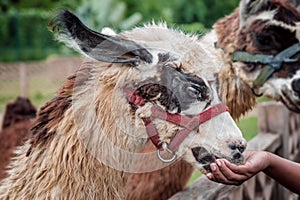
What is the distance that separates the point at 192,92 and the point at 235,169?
14.0 inches

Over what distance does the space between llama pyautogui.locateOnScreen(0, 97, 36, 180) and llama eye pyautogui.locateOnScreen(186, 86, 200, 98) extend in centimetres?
217

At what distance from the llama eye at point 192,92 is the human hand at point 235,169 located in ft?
0.94

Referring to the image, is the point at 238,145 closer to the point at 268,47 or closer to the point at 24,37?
the point at 268,47

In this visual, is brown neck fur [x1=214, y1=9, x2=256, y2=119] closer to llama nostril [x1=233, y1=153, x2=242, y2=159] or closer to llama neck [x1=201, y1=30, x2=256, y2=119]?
llama neck [x1=201, y1=30, x2=256, y2=119]

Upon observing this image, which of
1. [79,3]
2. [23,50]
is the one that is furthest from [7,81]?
[79,3]

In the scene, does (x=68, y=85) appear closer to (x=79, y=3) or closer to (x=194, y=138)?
(x=194, y=138)

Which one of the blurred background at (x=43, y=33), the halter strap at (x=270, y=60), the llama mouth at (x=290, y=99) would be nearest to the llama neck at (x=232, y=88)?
the halter strap at (x=270, y=60)

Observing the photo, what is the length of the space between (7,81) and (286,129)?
12879 millimetres

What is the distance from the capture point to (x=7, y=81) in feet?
54.2

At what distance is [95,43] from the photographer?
86.5 inches

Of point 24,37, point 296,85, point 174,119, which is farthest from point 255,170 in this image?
point 24,37

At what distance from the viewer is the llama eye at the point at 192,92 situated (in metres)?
2.32

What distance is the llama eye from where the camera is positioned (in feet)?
7.61

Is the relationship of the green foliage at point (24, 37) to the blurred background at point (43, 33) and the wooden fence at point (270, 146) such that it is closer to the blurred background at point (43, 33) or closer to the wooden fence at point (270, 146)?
the blurred background at point (43, 33)
